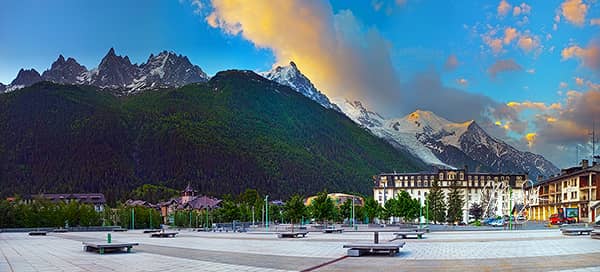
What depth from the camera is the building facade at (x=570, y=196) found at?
83375 millimetres

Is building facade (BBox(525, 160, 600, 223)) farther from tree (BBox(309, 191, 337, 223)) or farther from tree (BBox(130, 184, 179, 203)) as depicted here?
tree (BBox(130, 184, 179, 203))

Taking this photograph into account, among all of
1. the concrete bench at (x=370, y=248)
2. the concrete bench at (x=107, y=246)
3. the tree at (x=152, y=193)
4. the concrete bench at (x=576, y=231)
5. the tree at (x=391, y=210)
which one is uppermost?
the concrete bench at (x=370, y=248)

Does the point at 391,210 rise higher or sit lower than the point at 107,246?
lower

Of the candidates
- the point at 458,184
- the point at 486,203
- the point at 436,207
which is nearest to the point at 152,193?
the point at 458,184

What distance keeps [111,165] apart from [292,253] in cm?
18550

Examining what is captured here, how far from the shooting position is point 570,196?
9569 cm

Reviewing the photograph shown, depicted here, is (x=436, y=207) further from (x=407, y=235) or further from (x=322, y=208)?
(x=407, y=235)

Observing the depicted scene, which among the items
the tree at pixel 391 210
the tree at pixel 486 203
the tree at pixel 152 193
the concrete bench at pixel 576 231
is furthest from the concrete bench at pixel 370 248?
the tree at pixel 152 193

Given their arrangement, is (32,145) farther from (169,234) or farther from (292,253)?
(292,253)

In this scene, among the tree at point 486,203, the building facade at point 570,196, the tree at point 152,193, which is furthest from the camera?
the tree at point 152,193

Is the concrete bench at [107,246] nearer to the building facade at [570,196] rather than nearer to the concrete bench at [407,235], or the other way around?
the concrete bench at [407,235]

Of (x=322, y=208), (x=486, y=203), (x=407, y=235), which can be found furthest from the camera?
(x=486, y=203)

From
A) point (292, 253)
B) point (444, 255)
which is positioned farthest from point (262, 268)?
point (444, 255)

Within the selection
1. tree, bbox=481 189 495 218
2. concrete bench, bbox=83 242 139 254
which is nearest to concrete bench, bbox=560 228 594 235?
concrete bench, bbox=83 242 139 254
